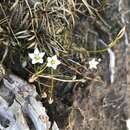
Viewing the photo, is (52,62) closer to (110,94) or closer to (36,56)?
(36,56)

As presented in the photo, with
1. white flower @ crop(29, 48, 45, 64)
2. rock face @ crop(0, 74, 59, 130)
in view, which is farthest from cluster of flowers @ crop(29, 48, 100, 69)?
rock face @ crop(0, 74, 59, 130)

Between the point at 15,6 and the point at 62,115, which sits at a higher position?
the point at 15,6

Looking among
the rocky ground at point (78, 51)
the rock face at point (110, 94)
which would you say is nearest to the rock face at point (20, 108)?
the rocky ground at point (78, 51)

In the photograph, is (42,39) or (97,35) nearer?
(42,39)

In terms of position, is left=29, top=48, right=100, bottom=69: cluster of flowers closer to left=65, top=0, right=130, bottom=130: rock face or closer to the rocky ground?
the rocky ground

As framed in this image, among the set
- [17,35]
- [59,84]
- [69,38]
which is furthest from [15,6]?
[59,84]

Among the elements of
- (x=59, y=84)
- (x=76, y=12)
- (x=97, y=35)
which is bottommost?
(x=59, y=84)

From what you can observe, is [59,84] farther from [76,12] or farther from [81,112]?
[76,12]

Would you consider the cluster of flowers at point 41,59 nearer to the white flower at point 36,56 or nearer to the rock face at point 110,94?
the white flower at point 36,56
